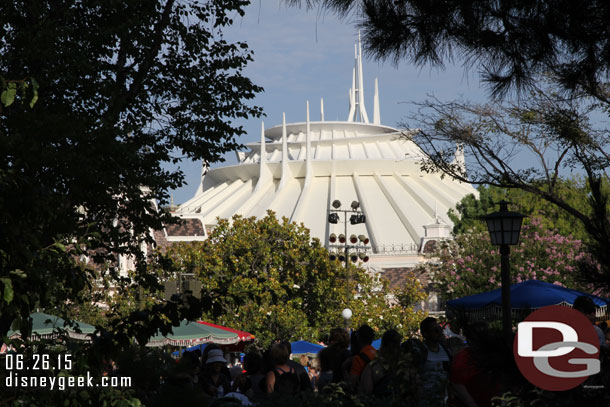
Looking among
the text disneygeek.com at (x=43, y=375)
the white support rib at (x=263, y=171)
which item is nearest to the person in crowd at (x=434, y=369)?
the text disneygeek.com at (x=43, y=375)

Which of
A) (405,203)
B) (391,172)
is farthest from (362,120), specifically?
(405,203)

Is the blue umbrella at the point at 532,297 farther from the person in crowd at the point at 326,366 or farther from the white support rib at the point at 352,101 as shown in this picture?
the white support rib at the point at 352,101

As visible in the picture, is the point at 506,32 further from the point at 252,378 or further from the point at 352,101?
the point at 352,101

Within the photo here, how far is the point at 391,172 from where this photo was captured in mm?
92312

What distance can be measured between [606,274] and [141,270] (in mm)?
10016

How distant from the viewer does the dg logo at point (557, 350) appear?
3051 mm

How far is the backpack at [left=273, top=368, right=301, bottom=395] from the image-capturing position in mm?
7770

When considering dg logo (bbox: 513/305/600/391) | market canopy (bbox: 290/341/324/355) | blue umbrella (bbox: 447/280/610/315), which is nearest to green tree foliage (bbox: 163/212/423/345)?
market canopy (bbox: 290/341/324/355)

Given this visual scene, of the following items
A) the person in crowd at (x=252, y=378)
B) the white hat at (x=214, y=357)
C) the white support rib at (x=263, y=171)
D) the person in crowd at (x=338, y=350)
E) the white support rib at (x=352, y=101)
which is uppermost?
the white support rib at (x=352, y=101)

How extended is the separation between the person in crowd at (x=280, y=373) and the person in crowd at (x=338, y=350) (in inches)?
25.4

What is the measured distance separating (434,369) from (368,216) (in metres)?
73.5

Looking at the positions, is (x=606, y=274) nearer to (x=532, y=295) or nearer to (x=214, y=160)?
(x=214, y=160)

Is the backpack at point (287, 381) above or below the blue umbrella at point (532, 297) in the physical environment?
below

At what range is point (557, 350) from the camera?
336cm
